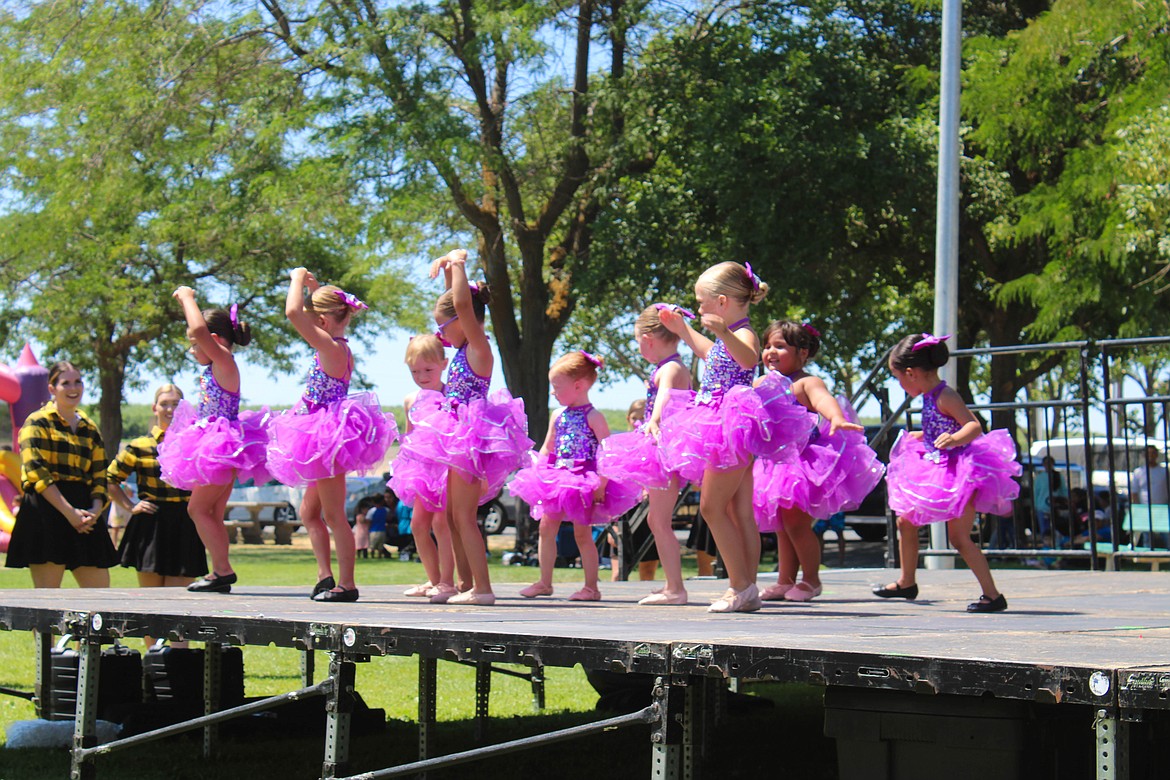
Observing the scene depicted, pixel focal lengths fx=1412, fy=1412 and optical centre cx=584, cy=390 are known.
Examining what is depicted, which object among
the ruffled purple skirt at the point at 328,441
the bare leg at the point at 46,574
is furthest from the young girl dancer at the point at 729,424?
the bare leg at the point at 46,574

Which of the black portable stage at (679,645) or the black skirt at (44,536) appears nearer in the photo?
the black portable stage at (679,645)

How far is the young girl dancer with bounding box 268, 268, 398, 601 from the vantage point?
6938 millimetres

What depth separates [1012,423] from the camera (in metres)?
20.3

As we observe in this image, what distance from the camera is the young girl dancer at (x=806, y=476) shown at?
25.4 ft

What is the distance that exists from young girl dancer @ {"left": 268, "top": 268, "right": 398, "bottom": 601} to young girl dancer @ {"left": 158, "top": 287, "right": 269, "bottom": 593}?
388mm

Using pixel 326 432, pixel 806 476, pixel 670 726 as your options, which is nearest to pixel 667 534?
pixel 806 476

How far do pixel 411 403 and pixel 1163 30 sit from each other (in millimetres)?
13402

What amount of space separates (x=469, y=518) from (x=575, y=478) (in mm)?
1293

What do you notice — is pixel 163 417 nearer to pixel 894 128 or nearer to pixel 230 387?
pixel 230 387

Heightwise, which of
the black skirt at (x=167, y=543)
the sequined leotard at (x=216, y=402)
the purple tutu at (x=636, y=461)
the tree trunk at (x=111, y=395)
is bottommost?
the black skirt at (x=167, y=543)

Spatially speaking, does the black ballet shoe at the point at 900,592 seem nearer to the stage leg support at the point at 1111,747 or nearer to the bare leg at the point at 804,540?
the bare leg at the point at 804,540

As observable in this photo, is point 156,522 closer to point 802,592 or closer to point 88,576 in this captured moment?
point 88,576

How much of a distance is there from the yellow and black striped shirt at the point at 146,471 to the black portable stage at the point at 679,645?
5.11 feet

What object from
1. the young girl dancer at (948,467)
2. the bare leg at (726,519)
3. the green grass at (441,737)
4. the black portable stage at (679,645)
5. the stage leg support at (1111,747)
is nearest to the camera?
the stage leg support at (1111,747)
